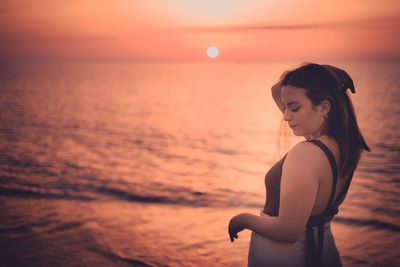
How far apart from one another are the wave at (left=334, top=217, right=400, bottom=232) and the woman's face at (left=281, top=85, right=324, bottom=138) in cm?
561

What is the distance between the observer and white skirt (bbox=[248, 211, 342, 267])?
1.83 metres

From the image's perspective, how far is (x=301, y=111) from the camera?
1.68 meters

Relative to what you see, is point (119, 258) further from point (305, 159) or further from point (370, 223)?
point (370, 223)

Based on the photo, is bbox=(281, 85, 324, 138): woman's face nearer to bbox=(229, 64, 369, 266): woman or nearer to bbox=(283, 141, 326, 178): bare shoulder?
bbox=(229, 64, 369, 266): woman

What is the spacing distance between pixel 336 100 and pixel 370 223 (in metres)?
5.75

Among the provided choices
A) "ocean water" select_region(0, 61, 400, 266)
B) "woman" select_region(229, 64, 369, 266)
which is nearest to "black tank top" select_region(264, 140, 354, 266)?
"woman" select_region(229, 64, 369, 266)

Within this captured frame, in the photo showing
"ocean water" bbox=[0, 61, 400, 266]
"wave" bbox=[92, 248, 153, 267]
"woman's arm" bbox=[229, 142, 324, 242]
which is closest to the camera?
"woman's arm" bbox=[229, 142, 324, 242]

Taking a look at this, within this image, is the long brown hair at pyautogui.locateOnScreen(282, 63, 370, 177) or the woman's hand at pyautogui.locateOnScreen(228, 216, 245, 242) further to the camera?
the woman's hand at pyautogui.locateOnScreen(228, 216, 245, 242)

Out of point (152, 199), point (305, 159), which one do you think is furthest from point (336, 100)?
point (152, 199)

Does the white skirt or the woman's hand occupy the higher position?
the woman's hand

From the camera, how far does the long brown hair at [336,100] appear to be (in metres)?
1.65

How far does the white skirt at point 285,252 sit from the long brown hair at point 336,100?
1.51 feet

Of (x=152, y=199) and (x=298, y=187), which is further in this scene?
(x=152, y=199)

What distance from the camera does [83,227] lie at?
6.17 metres
